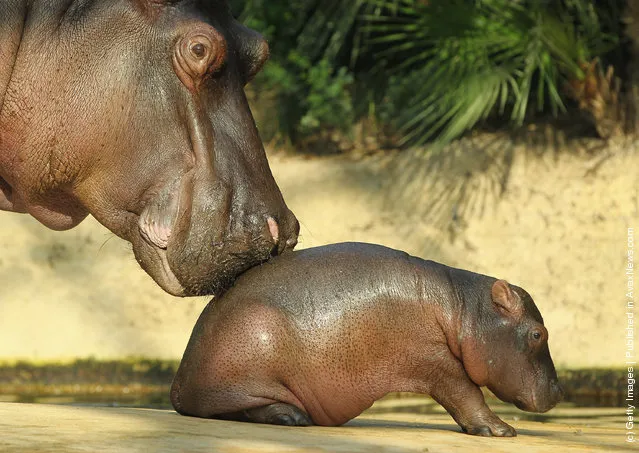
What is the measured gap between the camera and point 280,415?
441cm

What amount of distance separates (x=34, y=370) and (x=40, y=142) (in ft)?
14.8

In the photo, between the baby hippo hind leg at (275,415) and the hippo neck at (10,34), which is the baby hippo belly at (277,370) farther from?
the hippo neck at (10,34)

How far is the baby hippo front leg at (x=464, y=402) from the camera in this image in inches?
179

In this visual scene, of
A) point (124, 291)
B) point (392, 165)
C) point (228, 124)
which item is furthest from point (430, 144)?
point (228, 124)

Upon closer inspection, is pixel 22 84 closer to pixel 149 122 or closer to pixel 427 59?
pixel 149 122

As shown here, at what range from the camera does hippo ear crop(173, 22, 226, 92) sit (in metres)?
3.87

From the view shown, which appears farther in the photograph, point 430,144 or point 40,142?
point 430,144

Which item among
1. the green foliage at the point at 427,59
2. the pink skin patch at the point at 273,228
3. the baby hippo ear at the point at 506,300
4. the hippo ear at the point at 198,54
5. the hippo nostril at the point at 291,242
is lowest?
the green foliage at the point at 427,59

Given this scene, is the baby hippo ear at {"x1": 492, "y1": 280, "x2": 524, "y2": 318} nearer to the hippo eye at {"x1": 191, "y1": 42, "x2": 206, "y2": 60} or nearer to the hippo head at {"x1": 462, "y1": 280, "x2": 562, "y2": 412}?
the hippo head at {"x1": 462, "y1": 280, "x2": 562, "y2": 412}

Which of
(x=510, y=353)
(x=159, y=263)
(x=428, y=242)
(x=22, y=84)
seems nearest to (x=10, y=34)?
(x=22, y=84)

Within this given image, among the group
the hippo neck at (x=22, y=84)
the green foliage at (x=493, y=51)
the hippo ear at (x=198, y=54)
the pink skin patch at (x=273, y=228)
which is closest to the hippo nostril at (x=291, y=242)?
the pink skin patch at (x=273, y=228)

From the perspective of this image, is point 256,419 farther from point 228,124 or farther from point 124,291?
point 124,291

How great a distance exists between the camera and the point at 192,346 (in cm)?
464

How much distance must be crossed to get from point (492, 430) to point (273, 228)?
3.98ft
